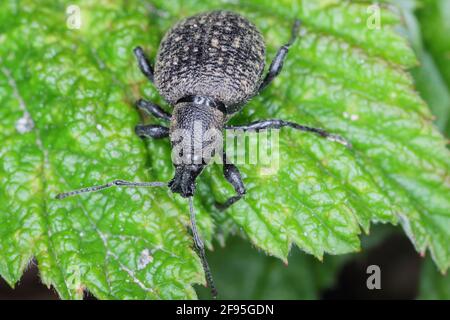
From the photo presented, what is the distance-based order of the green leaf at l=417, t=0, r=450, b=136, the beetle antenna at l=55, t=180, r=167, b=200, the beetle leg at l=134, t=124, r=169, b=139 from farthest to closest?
1. the green leaf at l=417, t=0, r=450, b=136
2. the beetle leg at l=134, t=124, r=169, b=139
3. the beetle antenna at l=55, t=180, r=167, b=200

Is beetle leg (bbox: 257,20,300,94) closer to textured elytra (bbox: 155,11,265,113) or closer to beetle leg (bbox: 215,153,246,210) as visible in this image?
textured elytra (bbox: 155,11,265,113)

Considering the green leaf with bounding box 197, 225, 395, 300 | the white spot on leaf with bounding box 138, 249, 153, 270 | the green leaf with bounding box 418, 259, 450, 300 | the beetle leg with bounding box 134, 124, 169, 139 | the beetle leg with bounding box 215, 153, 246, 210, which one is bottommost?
the green leaf with bounding box 418, 259, 450, 300

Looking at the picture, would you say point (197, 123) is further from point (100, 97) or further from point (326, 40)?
point (326, 40)

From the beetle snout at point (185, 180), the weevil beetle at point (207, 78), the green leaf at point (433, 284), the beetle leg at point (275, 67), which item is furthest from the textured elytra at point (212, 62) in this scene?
the green leaf at point (433, 284)

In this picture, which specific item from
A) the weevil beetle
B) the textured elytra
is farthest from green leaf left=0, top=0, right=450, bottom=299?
the textured elytra

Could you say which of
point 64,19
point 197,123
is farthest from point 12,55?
point 197,123

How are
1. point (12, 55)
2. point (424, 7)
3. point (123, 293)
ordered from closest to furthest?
point (123, 293), point (12, 55), point (424, 7)

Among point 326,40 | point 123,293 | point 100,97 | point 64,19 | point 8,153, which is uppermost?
point 64,19
